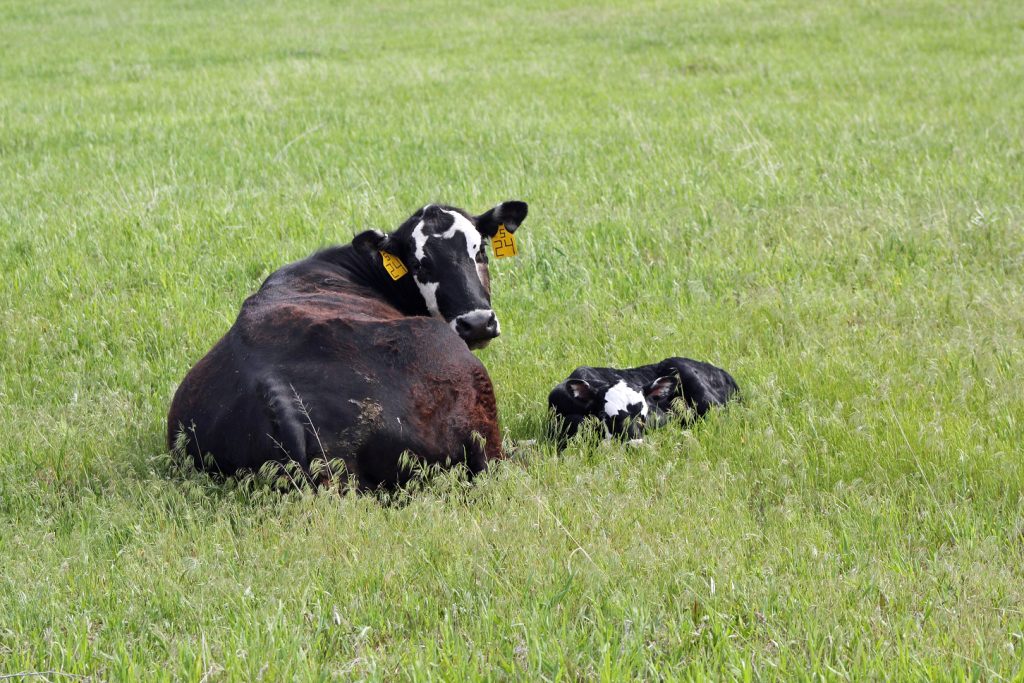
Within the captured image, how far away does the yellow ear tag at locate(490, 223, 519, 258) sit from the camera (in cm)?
775

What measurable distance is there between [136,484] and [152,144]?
33.5 feet

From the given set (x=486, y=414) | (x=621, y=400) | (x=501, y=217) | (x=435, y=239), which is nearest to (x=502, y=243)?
(x=501, y=217)

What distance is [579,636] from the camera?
420 centimetres

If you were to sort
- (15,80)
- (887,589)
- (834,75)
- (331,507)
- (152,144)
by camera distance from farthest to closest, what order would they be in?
(15,80) → (834,75) → (152,144) → (331,507) → (887,589)

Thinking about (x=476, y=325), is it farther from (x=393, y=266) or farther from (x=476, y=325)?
(x=393, y=266)

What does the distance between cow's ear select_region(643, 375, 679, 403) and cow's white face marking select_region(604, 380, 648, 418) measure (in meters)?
0.10

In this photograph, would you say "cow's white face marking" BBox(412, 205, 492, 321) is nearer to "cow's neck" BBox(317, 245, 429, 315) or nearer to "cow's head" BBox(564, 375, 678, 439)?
"cow's neck" BBox(317, 245, 429, 315)

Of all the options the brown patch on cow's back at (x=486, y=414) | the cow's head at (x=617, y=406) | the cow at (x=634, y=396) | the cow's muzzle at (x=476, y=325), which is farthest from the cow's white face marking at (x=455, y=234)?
the brown patch on cow's back at (x=486, y=414)

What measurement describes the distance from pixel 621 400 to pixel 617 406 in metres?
0.06

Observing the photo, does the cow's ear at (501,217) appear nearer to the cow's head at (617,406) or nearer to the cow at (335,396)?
the cow at (335,396)

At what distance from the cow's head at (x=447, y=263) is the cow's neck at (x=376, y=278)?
6cm

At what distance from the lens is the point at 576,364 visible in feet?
25.4

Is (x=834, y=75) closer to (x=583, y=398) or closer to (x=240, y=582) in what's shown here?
(x=583, y=398)

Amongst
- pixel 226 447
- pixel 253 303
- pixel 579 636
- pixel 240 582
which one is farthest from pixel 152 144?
pixel 579 636
